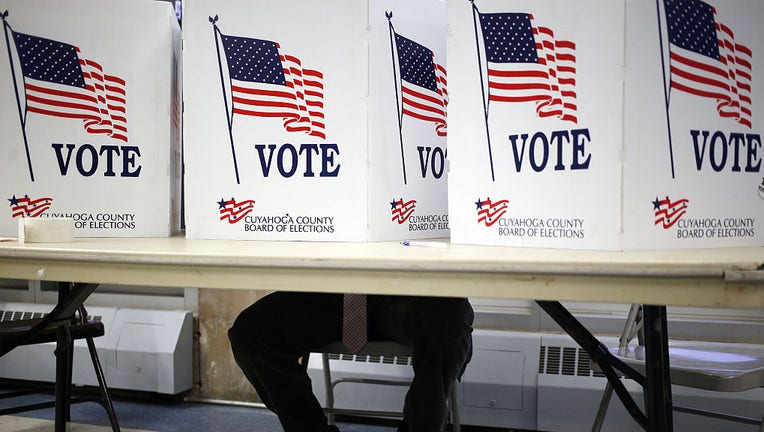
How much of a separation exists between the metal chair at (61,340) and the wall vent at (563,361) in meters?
1.47

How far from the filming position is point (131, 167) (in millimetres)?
1322

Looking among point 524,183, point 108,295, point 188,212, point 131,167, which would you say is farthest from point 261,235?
point 108,295

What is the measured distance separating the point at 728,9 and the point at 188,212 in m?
0.94

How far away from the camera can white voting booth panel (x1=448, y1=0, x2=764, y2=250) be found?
899 millimetres

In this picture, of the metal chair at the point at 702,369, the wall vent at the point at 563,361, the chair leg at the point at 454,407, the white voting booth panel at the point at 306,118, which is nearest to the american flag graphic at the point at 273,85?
the white voting booth panel at the point at 306,118

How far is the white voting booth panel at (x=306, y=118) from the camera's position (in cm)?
114

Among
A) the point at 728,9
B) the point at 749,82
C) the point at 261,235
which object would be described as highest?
the point at 728,9

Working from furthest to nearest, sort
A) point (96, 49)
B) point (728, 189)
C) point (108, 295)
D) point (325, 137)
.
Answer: point (108, 295), point (96, 49), point (325, 137), point (728, 189)

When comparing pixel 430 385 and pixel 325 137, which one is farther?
pixel 430 385

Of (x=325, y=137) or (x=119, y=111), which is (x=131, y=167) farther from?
(x=325, y=137)

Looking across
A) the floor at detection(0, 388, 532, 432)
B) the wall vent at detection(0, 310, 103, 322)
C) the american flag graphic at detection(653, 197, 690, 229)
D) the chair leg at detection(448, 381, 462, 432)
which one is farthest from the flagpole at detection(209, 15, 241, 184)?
the wall vent at detection(0, 310, 103, 322)

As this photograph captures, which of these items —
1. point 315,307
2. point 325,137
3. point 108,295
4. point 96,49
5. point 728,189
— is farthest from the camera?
point 108,295

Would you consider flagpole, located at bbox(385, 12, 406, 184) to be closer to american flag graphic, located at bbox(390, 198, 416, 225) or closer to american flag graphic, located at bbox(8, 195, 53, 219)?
american flag graphic, located at bbox(390, 198, 416, 225)

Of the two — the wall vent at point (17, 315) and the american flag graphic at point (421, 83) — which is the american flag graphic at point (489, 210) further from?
the wall vent at point (17, 315)
